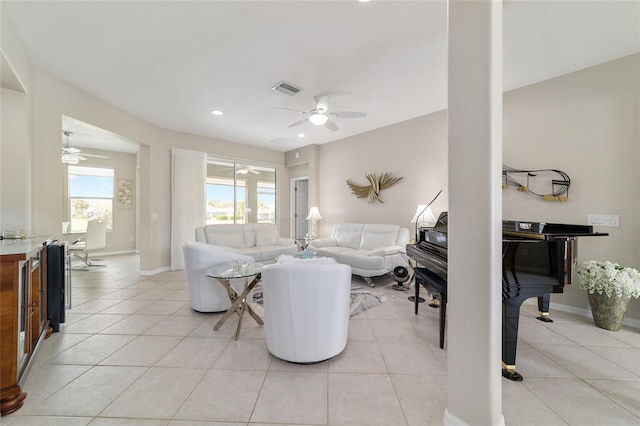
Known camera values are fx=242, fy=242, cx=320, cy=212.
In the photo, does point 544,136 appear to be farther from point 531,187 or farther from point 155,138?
point 155,138

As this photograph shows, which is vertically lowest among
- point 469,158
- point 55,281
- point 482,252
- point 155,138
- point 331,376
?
point 331,376

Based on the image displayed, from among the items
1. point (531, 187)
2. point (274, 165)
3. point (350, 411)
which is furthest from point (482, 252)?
point (274, 165)

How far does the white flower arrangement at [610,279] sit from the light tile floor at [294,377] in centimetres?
41

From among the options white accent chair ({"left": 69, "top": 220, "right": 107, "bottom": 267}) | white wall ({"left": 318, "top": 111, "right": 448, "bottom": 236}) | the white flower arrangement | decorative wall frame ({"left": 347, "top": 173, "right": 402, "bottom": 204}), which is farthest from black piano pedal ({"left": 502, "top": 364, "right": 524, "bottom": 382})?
white accent chair ({"left": 69, "top": 220, "right": 107, "bottom": 267})

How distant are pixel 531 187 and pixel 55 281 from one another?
17.6 feet

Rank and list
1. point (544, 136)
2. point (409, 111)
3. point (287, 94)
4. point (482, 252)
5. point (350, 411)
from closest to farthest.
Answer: point (482, 252)
point (350, 411)
point (544, 136)
point (287, 94)
point (409, 111)

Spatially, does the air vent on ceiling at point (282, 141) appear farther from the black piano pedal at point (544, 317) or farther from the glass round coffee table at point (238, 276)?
the black piano pedal at point (544, 317)

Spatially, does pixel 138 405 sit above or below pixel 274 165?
below

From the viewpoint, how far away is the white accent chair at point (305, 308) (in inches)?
68.9

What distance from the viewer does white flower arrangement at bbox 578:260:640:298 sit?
7.34 feet

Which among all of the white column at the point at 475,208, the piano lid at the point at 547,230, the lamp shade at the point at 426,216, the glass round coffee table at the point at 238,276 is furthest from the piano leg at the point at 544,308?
the glass round coffee table at the point at 238,276

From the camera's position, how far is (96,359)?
1931mm

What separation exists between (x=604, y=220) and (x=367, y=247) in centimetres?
294

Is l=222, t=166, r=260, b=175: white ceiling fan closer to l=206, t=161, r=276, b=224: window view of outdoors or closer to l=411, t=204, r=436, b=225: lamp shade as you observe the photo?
l=206, t=161, r=276, b=224: window view of outdoors
